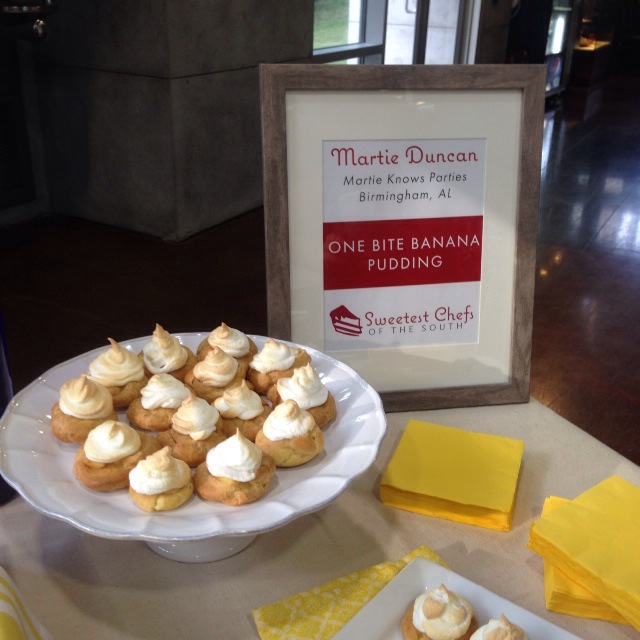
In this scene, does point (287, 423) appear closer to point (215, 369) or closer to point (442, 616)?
point (215, 369)

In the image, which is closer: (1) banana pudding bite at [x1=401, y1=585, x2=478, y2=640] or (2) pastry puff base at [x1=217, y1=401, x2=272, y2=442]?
(1) banana pudding bite at [x1=401, y1=585, x2=478, y2=640]

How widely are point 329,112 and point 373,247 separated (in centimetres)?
21

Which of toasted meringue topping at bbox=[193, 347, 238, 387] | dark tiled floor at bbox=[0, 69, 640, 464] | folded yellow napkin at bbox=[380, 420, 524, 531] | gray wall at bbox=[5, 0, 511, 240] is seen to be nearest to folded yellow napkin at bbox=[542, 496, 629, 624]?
folded yellow napkin at bbox=[380, 420, 524, 531]

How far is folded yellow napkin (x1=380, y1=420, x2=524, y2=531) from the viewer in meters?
0.90

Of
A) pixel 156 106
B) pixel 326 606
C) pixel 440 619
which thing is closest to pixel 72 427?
pixel 326 606

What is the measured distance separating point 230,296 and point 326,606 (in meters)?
2.47

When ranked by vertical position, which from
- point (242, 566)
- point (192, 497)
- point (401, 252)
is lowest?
point (242, 566)

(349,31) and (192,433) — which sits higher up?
(349,31)

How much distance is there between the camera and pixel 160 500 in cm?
74

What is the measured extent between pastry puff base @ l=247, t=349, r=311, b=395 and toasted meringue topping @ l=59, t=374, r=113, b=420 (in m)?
0.20

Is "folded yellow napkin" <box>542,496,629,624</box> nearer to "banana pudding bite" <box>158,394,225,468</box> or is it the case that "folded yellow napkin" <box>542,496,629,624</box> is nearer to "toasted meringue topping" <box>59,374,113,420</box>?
"banana pudding bite" <box>158,394,225,468</box>

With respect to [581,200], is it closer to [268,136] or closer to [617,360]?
[617,360]

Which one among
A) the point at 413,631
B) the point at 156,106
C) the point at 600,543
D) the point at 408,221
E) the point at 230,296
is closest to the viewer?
the point at 413,631

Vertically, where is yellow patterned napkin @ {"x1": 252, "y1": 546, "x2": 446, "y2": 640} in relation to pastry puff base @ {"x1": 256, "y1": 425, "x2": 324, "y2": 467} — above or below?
below
